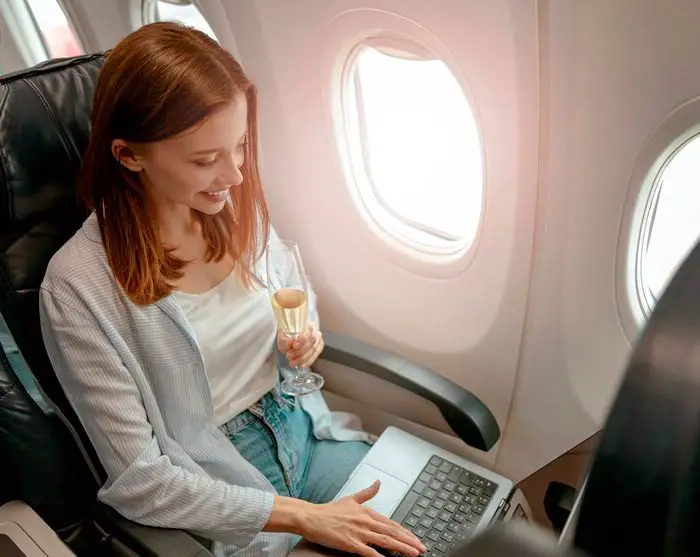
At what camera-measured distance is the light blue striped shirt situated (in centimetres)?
123

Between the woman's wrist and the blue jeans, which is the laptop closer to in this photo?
the blue jeans

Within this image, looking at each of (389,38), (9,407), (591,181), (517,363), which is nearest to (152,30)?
(389,38)

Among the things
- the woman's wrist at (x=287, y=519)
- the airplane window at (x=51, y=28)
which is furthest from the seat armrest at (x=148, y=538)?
the airplane window at (x=51, y=28)

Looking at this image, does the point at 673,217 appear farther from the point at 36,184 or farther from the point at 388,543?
the point at 36,184

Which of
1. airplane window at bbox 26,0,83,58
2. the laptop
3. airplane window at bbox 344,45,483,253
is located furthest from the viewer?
airplane window at bbox 26,0,83,58

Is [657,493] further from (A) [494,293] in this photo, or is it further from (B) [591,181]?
(A) [494,293]

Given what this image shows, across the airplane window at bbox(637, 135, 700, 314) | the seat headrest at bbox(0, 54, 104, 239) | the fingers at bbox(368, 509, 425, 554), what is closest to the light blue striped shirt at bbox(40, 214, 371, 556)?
the seat headrest at bbox(0, 54, 104, 239)

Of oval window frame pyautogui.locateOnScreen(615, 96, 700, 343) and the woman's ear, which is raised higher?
the woman's ear

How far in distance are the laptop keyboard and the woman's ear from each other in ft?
2.71

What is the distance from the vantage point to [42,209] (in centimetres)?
130

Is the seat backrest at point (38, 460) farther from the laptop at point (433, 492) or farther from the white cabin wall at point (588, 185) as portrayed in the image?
the white cabin wall at point (588, 185)

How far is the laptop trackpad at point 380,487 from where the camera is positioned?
149 centimetres

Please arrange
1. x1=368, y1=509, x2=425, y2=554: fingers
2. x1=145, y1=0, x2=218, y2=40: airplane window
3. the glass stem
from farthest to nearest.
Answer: x1=145, y1=0, x2=218, y2=40: airplane window → the glass stem → x1=368, y1=509, x2=425, y2=554: fingers

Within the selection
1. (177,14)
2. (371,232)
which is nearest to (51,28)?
(177,14)
